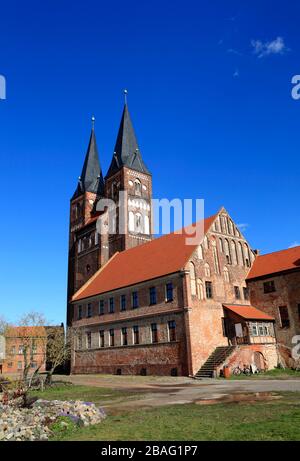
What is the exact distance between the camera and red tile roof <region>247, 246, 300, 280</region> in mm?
33875

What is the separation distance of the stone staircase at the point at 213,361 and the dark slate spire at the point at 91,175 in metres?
39.4

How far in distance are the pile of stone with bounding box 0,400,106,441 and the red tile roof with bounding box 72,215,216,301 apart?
20.2m

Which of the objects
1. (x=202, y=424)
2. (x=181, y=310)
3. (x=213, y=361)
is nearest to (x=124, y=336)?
(x=181, y=310)

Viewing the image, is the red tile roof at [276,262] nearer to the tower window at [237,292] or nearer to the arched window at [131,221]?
the tower window at [237,292]

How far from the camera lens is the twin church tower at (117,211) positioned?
51000mm

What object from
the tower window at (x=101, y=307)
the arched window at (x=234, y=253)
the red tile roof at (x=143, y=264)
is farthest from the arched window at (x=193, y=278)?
the tower window at (x=101, y=307)

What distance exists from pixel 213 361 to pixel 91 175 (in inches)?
1719

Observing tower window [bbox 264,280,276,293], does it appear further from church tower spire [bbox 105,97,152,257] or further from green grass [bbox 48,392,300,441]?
green grass [bbox 48,392,300,441]

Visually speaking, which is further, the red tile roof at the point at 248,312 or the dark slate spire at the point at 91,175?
the dark slate spire at the point at 91,175

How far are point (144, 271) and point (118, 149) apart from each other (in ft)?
92.0

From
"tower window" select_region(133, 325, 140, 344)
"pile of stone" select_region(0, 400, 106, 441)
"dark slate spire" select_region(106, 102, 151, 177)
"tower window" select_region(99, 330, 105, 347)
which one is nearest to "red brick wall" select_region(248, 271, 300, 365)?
"tower window" select_region(133, 325, 140, 344)
